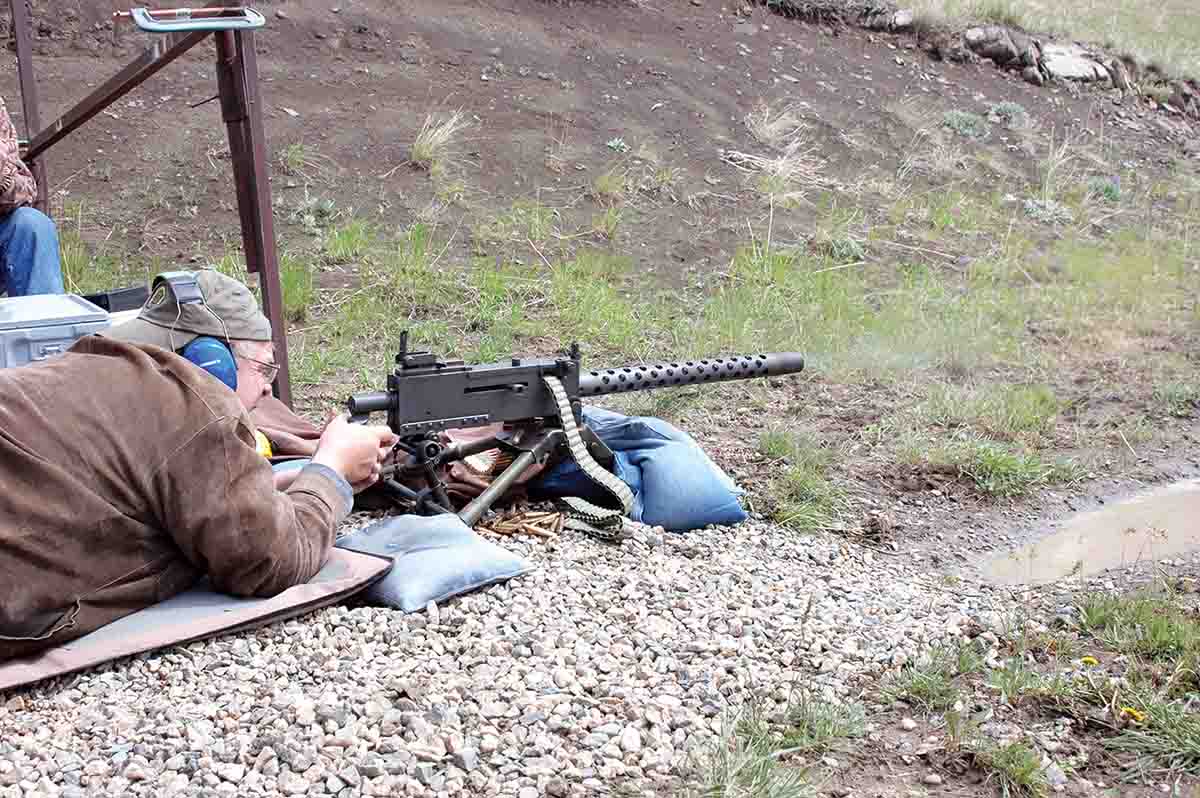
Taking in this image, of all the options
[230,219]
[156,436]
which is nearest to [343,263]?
[230,219]

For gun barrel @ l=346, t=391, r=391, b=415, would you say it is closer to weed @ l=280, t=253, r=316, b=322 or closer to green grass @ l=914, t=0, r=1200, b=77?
weed @ l=280, t=253, r=316, b=322

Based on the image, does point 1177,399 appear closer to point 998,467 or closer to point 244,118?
point 998,467

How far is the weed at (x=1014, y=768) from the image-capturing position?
3.11 m

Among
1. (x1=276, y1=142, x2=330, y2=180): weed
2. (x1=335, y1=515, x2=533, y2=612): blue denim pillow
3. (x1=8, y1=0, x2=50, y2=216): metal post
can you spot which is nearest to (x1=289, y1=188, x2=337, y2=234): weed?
(x1=276, y1=142, x2=330, y2=180): weed

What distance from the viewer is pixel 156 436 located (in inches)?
120

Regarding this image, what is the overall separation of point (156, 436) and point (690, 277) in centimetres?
600

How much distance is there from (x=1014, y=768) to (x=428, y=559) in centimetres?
177

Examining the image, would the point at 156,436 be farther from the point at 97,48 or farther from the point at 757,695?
the point at 97,48

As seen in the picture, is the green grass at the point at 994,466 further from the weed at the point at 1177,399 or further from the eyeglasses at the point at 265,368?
the eyeglasses at the point at 265,368

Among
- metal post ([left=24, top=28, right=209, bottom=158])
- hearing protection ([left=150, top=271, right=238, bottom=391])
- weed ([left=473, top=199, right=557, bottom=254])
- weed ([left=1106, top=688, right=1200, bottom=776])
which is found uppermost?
metal post ([left=24, top=28, right=209, bottom=158])

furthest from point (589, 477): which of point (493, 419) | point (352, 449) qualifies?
point (352, 449)

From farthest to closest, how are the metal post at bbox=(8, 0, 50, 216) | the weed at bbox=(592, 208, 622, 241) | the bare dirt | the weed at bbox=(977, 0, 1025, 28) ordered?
the weed at bbox=(977, 0, 1025, 28) < the weed at bbox=(592, 208, 622, 241) < the bare dirt < the metal post at bbox=(8, 0, 50, 216)

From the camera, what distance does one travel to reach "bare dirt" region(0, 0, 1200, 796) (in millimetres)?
6703

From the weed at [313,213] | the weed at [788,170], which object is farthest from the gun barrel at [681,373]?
the weed at [788,170]
